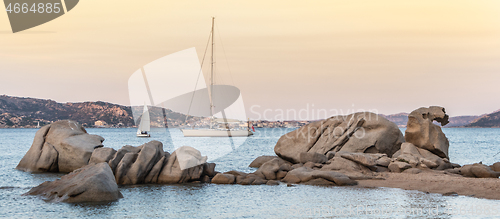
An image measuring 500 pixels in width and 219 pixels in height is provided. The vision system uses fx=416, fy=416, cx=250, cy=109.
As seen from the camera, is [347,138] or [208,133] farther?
[208,133]

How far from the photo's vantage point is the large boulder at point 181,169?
2344 cm

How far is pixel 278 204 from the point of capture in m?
18.3

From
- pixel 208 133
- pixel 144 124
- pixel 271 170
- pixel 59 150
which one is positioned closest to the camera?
pixel 271 170

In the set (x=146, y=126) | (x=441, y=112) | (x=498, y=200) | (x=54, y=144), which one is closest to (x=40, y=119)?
(x=146, y=126)

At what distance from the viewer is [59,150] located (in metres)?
28.5

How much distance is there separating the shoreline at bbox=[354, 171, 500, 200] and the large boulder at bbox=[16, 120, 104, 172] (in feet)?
59.0

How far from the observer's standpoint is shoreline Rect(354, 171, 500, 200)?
19.5 meters

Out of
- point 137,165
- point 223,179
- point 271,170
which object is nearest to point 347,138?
point 271,170

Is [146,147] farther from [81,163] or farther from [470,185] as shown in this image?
[470,185]

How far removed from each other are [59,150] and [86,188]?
12211mm

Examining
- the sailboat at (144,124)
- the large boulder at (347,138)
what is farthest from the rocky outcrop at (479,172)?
the sailboat at (144,124)

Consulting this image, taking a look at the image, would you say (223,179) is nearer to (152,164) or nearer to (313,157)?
(152,164)

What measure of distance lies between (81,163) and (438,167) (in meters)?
23.4

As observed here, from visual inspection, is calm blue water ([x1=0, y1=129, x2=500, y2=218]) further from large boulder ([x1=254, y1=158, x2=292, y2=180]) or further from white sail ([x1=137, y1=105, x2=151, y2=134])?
white sail ([x1=137, y1=105, x2=151, y2=134])
